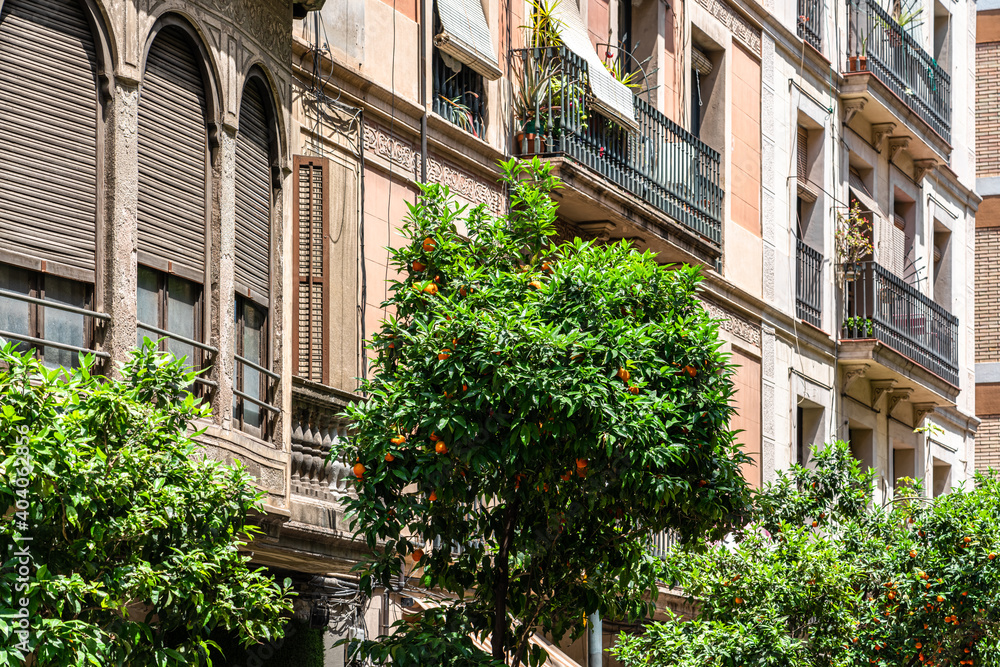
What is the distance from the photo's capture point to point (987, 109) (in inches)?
1435

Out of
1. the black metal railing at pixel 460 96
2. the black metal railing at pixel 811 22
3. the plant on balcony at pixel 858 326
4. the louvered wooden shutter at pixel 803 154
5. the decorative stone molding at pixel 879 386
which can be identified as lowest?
the decorative stone molding at pixel 879 386

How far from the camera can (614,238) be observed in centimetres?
1962

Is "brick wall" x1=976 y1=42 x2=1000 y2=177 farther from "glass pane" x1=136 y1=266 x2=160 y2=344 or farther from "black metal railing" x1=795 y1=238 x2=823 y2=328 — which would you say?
"glass pane" x1=136 y1=266 x2=160 y2=344

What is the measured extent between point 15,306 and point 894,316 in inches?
788

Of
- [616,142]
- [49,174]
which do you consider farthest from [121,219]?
[616,142]

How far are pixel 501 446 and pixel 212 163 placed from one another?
3.18m

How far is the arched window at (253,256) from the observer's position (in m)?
12.1

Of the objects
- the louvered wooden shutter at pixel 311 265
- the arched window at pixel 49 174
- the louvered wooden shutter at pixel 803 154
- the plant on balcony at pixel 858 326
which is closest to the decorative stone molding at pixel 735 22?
the louvered wooden shutter at pixel 803 154

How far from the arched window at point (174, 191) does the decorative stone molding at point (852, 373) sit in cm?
1716

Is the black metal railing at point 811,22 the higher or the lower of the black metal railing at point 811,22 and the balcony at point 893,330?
the higher

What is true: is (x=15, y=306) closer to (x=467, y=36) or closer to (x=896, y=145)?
(x=467, y=36)

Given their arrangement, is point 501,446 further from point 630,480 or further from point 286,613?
point 286,613

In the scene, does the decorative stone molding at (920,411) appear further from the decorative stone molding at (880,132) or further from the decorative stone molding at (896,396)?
the decorative stone molding at (880,132)

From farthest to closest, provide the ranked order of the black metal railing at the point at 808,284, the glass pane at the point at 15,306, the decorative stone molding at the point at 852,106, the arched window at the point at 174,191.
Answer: the decorative stone molding at the point at 852,106
the black metal railing at the point at 808,284
the arched window at the point at 174,191
the glass pane at the point at 15,306
